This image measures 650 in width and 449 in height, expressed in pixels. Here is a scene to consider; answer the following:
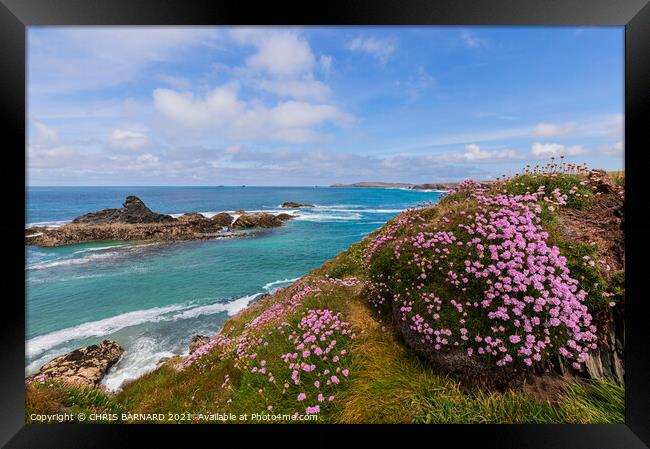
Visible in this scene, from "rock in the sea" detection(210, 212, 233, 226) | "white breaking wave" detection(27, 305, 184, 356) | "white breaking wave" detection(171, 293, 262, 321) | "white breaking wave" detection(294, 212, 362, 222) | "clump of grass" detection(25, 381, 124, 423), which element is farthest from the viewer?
"rock in the sea" detection(210, 212, 233, 226)

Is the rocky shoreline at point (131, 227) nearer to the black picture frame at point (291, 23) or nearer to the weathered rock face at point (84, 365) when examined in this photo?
the weathered rock face at point (84, 365)

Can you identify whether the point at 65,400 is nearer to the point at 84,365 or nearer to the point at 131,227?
the point at 84,365

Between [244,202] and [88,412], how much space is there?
392 inches

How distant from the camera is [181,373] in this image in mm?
3842

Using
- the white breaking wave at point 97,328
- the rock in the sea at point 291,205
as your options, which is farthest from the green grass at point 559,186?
the rock in the sea at point 291,205

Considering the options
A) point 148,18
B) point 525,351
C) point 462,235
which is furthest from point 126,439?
point 148,18

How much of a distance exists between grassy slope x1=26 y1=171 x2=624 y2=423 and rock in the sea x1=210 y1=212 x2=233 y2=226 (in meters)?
7.15

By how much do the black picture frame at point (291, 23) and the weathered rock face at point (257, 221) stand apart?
793 centimetres

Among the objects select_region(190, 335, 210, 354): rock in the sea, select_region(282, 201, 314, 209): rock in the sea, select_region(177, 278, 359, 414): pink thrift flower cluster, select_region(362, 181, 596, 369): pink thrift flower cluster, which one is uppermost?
Answer: select_region(282, 201, 314, 209): rock in the sea

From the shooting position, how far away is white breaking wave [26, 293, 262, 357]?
3895 mm

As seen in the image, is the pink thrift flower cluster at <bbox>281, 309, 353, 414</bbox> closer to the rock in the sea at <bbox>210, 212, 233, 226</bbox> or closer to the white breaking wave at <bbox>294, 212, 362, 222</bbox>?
the white breaking wave at <bbox>294, 212, 362, 222</bbox>

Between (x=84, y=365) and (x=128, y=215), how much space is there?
502 cm

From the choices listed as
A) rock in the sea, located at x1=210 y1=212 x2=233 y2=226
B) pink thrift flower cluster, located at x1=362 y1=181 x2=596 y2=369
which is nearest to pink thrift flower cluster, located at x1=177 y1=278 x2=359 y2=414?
pink thrift flower cluster, located at x1=362 y1=181 x2=596 y2=369

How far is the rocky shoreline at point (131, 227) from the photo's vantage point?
18.5 feet
